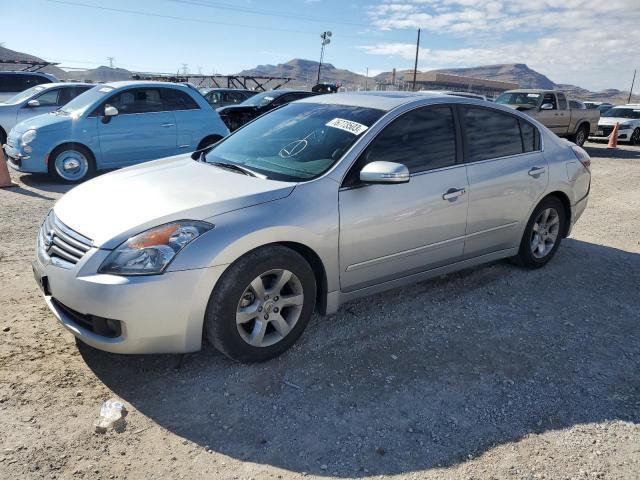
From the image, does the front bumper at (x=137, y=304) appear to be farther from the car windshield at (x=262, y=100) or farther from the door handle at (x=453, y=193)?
the car windshield at (x=262, y=100)

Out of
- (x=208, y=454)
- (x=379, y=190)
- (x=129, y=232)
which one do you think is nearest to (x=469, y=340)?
(x=379, y=190)

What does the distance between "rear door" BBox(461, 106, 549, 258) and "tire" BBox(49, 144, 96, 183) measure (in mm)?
6671

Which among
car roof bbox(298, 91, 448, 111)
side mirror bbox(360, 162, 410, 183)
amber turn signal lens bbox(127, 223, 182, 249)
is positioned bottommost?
amber turn signal lens bbox(127, 223, 182, 249)

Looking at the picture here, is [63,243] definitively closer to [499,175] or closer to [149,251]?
[149,251]

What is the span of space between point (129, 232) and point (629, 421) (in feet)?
9.76

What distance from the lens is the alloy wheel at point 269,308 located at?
9.82 feet

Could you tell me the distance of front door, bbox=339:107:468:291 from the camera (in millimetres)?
3342

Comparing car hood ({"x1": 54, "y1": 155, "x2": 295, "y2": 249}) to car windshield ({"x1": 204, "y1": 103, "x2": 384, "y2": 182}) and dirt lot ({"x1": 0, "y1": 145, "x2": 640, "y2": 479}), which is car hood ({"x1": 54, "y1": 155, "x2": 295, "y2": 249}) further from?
dirt lot ({"x1": 0, "y1": 145, "x2": 640, "y2": 479})

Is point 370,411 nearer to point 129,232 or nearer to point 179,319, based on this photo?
point 179,319

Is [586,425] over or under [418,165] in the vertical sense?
under

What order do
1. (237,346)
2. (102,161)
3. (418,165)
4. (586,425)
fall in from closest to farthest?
(586,425)
(237,346)
(418,165)
(102,161)

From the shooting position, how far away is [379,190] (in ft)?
11.2

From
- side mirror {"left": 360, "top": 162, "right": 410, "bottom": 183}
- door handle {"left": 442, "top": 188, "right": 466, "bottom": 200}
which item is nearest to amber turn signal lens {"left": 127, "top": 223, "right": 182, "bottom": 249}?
side mirror {"left": 360, "top": 162, "right": 410, "bottom": 183}

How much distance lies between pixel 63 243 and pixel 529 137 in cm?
396
